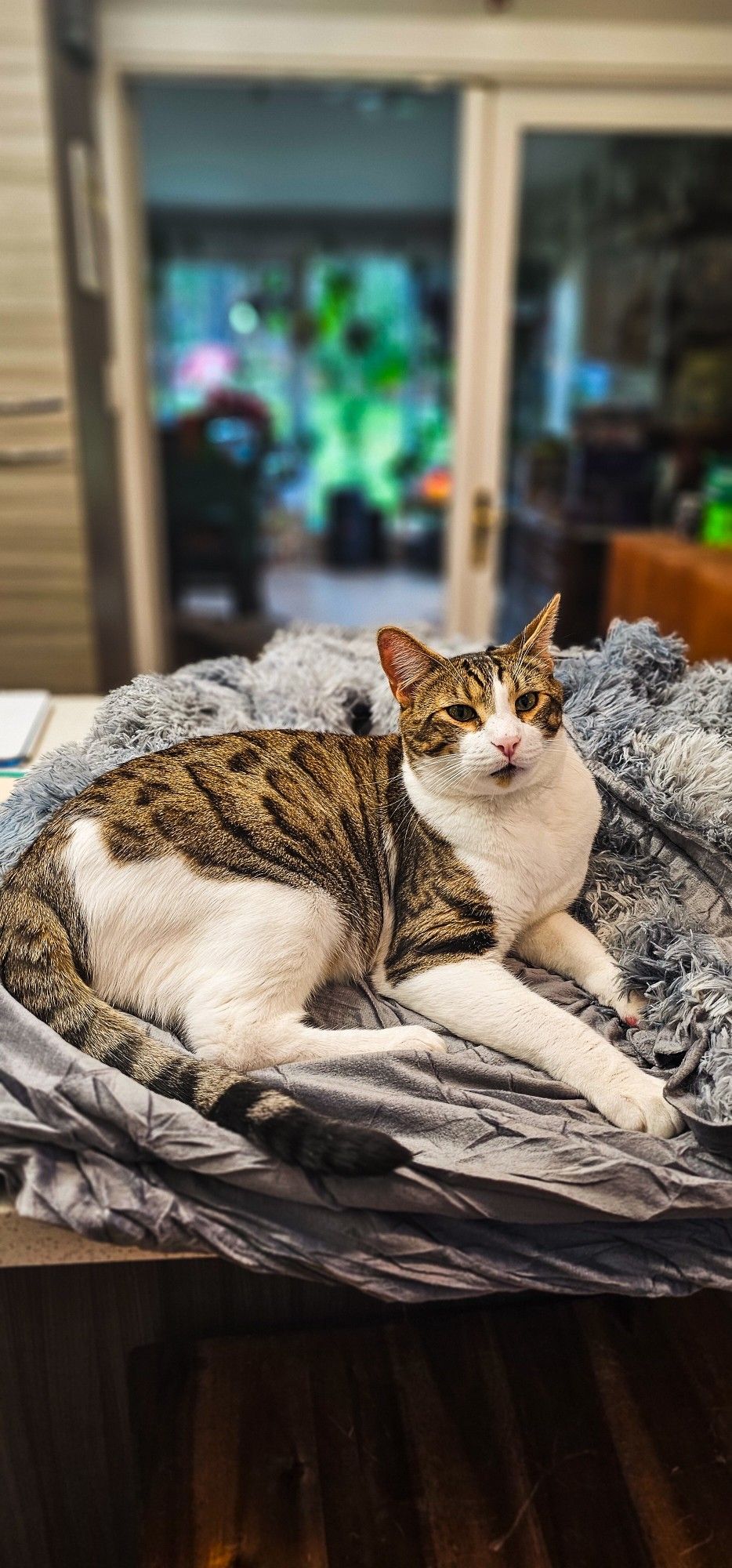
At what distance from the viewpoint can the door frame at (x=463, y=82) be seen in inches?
116

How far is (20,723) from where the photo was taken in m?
1.70

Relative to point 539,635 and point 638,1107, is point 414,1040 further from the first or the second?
point 539,635

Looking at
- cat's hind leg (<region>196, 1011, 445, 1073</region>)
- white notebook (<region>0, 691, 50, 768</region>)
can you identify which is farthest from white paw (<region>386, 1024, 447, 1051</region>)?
white notebook (<region>0, 691, 50, 768</region>)

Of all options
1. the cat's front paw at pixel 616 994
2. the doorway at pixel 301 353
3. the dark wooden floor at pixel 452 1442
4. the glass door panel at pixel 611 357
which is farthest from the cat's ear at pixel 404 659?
the doorway at pixel 301 353

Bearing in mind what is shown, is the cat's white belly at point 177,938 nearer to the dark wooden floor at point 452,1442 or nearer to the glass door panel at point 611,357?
the dark wooden floor at point 452,1442

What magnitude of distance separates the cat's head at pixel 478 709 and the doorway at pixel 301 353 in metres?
4.06

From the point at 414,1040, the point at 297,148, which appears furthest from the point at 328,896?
the point at 297,148

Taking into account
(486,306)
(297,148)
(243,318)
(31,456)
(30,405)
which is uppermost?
(297,148)

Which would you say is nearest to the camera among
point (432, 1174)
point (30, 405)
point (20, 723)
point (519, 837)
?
point (432, 1174)

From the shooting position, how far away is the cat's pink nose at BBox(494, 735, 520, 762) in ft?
3.35

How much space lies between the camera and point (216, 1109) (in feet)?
2.84

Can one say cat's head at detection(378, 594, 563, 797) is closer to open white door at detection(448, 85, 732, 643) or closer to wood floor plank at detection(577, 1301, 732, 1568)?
wood floor plank at detection(577, 1301, 732, 1568)

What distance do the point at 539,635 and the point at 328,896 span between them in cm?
36

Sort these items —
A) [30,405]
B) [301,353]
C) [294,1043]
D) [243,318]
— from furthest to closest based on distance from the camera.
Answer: [301,353], [243,318], [30,405], [294,1043]
